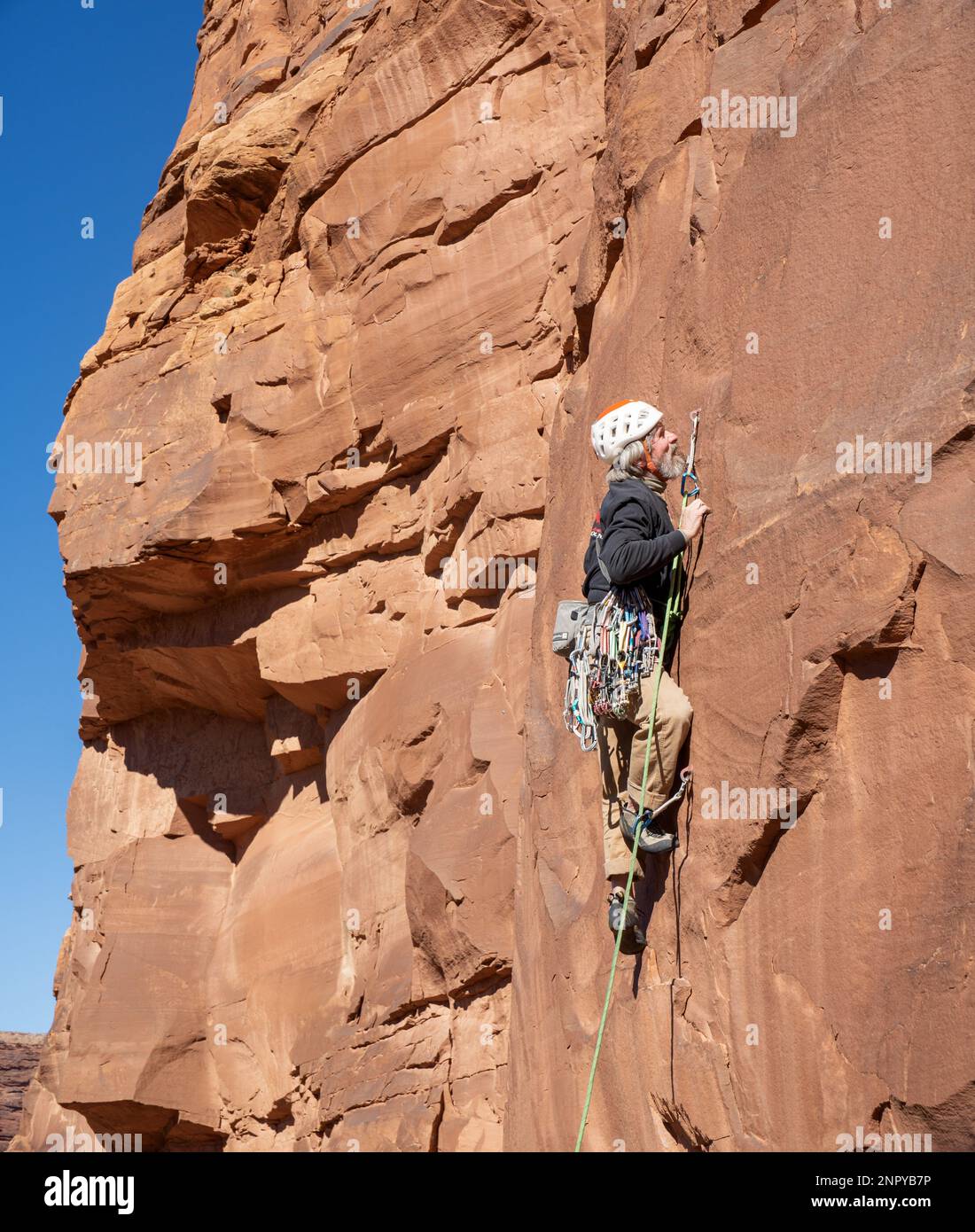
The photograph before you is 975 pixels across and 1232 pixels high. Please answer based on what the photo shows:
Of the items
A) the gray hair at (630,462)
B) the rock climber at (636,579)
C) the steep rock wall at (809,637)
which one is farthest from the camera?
the gray hair at (630,462)

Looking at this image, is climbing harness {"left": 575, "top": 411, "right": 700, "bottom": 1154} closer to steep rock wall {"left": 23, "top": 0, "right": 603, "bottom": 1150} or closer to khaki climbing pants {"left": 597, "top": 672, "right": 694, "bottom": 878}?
khaki climbing pants {"left": 597, "top": 672, "right": 694, "bottom": 878}

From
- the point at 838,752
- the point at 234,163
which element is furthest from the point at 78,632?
the point at 838,752

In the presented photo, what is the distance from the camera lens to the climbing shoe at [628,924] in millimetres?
6770

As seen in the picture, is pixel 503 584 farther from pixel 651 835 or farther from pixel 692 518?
pixel 651 835

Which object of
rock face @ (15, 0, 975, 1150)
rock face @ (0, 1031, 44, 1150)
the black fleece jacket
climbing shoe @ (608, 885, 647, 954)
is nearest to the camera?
rock face @ (15, 0, 975, 1150)

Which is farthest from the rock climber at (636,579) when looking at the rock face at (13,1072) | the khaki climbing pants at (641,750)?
the rock face at (13,1072)

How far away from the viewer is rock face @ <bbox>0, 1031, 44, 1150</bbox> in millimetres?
24188

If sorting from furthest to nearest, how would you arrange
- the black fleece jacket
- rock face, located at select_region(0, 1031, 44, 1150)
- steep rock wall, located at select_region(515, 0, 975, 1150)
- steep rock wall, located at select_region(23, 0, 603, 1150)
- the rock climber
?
rock face, located at select_region(0, 1031, 44, 1150)
steep rock wall, located at select_region(23, 0, 603, 1150)
the rock climber
the black fleece jacket
steep rock wall, located at select_region(515, 0, 975, 1150)

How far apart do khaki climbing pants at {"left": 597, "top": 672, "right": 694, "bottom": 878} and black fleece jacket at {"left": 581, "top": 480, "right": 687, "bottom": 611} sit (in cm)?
47

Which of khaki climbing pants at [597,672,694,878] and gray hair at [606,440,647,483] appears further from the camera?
gray hair at [606,440,647,483]

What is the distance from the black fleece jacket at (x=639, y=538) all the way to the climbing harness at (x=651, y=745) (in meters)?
0.09

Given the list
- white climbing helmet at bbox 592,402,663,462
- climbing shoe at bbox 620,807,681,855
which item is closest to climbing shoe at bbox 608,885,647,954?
climbing shoe at bbox 620,807,681,855

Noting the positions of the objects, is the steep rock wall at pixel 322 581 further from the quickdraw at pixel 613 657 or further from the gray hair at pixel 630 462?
the gray hair at pixel 630 462

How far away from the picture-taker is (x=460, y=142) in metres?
12.7
